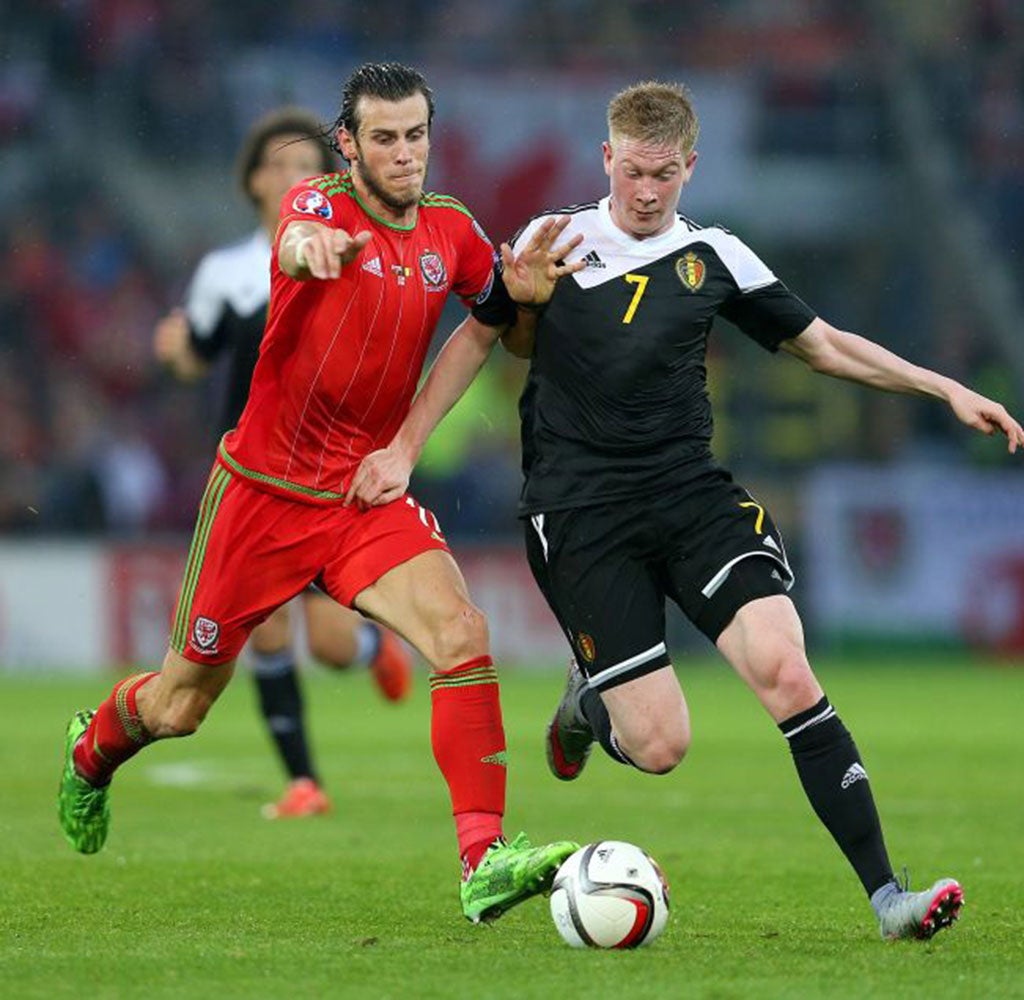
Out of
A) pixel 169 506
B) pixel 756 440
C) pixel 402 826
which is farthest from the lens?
pixel 756 440

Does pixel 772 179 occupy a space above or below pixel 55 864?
above

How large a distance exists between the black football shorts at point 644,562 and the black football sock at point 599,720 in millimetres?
334

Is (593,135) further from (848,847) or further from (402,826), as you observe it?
(848,847)

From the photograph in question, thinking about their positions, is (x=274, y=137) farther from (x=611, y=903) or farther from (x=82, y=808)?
(x=611, y=903)

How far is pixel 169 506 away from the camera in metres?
18.9

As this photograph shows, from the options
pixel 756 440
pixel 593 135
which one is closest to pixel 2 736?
pixel 756 440

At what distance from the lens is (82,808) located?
7.27 m

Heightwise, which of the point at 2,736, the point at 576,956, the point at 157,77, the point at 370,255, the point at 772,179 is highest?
the point at 157,77

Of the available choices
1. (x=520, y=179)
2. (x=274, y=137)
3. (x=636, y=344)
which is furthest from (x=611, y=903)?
(x=520, y=179)

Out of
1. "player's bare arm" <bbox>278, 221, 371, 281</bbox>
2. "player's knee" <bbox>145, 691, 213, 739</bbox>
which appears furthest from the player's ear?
"player's knee" <bbox>145, 691, 213, 739</bbox>

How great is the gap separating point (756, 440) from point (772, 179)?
3.23m

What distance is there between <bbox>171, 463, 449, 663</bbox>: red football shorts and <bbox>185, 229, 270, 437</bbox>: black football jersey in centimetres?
241

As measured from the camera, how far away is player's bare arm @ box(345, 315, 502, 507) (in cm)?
653

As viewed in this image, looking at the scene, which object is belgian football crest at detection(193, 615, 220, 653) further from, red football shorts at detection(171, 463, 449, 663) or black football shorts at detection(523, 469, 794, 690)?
black football shorts at detection(523, 469, 794, 690)
